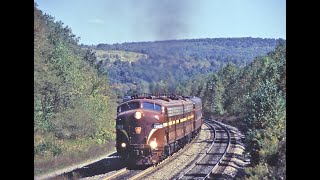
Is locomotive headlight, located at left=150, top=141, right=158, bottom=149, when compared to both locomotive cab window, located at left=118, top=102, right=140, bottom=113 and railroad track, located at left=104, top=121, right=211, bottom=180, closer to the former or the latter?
railroad track, located at left=104, top=121, right=211, bottom=180

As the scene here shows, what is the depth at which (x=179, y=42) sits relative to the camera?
3484 cm

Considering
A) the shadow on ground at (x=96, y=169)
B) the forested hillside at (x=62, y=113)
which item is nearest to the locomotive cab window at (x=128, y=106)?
the shadow on ground at (x=96, y=169)

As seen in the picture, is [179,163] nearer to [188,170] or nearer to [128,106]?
[188,170]

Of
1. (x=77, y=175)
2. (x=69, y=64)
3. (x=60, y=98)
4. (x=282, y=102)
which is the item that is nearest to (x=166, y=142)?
(x=77, y=175)

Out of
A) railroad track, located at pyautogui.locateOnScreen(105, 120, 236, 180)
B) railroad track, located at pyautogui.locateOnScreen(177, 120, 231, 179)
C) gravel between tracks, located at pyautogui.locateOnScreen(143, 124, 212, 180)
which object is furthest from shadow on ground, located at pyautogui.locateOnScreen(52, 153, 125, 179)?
railroad track, located at pyautogui.locateOnScreen(177, 120, 231, 179)

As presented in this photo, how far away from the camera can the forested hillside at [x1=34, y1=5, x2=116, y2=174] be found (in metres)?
29.5

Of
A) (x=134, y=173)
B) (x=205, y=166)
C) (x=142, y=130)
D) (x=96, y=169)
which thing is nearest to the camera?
(x=134, y=173)

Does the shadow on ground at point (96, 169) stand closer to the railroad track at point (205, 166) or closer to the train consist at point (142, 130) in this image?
the train consist at point (142, 130)

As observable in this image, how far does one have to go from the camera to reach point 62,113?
35969mm

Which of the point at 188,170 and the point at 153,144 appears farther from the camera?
the point at 188,170

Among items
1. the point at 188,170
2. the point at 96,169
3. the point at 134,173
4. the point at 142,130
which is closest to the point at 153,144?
the point at 142,130

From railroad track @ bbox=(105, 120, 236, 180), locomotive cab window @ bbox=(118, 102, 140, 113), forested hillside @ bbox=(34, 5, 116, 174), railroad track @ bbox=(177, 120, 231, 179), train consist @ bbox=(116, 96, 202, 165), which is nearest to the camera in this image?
railroad track @ bbox=(105, 120, 236, 180)
